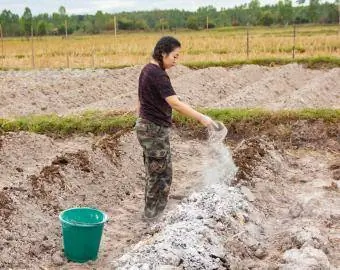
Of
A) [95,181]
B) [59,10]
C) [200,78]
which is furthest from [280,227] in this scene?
[59,10]

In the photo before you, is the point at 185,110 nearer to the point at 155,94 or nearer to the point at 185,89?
the point at 155,94

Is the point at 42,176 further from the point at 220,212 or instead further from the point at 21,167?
the point at 220,212

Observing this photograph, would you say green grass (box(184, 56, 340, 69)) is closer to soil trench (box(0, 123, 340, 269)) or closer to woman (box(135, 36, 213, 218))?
soil trench (box(0, 123, 340, 269))

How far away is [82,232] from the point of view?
4812mm

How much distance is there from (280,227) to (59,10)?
215 ft

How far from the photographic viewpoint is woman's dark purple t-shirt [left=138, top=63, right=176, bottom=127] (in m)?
5.34

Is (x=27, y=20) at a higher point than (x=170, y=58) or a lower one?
higher

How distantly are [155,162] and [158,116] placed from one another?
18.8 inches

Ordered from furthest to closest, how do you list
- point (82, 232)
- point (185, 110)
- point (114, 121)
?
1. point (114, 121)
2. point (185, 110)
3. point (82, 232)

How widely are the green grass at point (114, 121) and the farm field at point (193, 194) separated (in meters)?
0.04

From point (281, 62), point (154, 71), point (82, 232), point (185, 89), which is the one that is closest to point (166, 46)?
point (154, 71)

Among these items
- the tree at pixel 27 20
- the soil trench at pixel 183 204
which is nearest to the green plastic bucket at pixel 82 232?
the soil trench at pixel 183 204

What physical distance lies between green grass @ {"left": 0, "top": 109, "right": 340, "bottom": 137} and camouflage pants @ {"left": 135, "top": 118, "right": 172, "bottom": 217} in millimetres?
3027

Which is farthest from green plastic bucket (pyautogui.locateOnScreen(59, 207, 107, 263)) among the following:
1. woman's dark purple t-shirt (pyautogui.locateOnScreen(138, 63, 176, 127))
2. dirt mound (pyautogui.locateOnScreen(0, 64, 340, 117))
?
dirt mound (pyautogui.locateOnScreen(0, 64, 340, 117))
